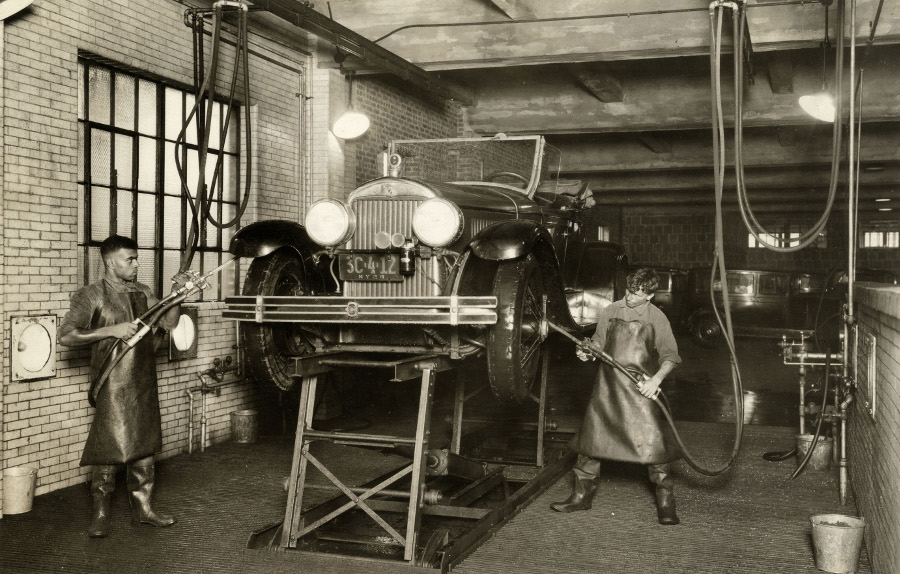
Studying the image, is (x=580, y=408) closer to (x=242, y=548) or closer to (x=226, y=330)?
(x=226, y=330)

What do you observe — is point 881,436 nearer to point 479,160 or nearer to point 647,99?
point 479,160

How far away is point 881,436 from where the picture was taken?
3.67 m

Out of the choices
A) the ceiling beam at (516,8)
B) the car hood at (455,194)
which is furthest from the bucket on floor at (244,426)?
the ceiling beam at (516,8)

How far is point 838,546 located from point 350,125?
17.4 feet

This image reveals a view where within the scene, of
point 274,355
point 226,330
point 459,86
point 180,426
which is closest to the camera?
point 274,355

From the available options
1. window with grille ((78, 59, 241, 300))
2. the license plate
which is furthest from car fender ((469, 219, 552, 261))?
window with grille ((78, 59, 241, 300))

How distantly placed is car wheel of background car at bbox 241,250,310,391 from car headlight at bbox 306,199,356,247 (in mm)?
413

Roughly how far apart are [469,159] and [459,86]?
10.9ft

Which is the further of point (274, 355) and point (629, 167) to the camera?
point (629, 167)

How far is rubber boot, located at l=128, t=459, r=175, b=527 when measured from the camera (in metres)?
4.50

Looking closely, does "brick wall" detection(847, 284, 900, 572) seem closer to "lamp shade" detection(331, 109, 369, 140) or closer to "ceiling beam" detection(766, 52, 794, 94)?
"ceiling beam" detection(766, 52, 794, 94)

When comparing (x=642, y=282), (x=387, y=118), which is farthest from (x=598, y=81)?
(x=642, y=282)

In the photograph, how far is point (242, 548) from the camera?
166 inches

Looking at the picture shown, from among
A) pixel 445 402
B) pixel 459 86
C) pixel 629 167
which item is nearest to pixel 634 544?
pixel 445 402
